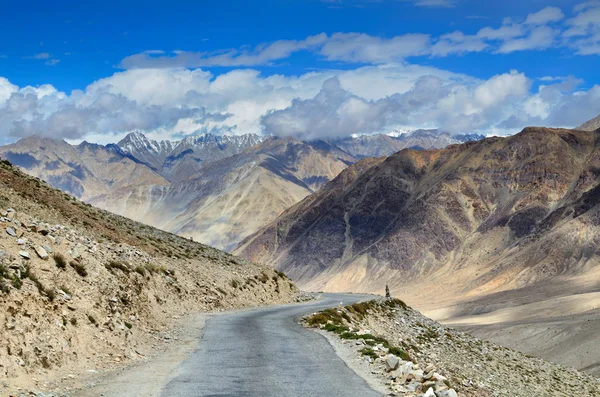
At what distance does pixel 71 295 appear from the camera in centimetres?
2331

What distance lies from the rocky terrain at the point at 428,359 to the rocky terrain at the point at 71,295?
26.2 ft

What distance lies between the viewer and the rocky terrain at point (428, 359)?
20061 mm

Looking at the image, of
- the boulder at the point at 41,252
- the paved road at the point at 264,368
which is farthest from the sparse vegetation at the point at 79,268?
the paved road at the point at 264,368

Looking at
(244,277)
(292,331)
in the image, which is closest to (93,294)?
(292,331)

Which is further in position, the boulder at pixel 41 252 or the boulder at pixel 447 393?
the boulder at pixel 41 252

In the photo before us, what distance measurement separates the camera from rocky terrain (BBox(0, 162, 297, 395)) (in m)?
18.6

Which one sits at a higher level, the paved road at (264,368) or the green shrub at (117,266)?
the green shrub at (117,266)

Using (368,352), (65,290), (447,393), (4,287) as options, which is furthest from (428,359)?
(4,287)

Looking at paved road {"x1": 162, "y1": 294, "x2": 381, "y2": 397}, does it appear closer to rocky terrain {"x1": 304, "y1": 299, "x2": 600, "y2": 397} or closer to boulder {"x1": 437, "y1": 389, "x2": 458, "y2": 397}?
rocky terrain {"x1": 304, "y1": 299, "x2": 600, "y2": 397}

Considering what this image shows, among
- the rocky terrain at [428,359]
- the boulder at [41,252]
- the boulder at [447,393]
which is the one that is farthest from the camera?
the boulder at [41,252]

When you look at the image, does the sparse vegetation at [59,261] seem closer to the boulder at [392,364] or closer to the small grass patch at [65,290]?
the small grass patch at [65,290]

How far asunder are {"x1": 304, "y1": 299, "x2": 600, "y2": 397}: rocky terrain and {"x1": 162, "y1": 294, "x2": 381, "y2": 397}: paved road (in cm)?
120

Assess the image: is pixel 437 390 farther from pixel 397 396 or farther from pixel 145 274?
pixel 145 274

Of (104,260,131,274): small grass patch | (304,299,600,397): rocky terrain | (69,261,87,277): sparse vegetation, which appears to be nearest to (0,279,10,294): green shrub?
(69,261,87,277): sparse vegetation
